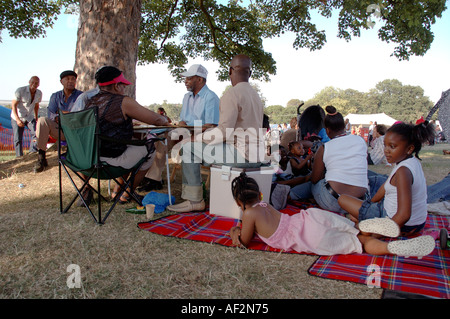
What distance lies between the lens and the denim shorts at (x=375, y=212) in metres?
2.85

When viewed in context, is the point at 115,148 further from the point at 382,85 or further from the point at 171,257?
the point at 382,85

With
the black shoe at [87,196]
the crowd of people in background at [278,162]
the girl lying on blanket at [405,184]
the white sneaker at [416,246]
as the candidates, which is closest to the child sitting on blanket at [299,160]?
the crowd of people in background at [278,162]

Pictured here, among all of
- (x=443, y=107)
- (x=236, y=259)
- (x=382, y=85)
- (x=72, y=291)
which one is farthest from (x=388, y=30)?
(x=382, y=85)

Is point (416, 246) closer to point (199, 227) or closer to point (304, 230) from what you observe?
point (304, 230)

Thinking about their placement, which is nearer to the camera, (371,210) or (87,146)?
(371,210)

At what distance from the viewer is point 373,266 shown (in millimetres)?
2352

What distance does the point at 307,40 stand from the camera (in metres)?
10.3

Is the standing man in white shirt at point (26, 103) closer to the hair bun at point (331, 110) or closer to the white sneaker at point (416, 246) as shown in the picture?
the hair bun at point (331, 110)

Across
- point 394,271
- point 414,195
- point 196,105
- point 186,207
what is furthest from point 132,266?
point 196,105

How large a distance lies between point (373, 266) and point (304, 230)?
0.58 m

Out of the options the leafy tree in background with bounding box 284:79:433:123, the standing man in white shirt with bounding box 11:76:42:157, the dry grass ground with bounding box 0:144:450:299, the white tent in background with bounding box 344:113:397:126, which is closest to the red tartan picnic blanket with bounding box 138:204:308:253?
the dry grass ground with bounding box 0:144:450:299

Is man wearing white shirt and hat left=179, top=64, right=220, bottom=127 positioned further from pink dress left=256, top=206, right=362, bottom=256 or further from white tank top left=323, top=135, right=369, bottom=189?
pink dress left=256, top=206, right=362, bottom=256

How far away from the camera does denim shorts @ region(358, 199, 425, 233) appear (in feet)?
9.35

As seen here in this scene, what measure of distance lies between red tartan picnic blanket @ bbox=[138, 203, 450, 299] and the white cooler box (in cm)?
31
